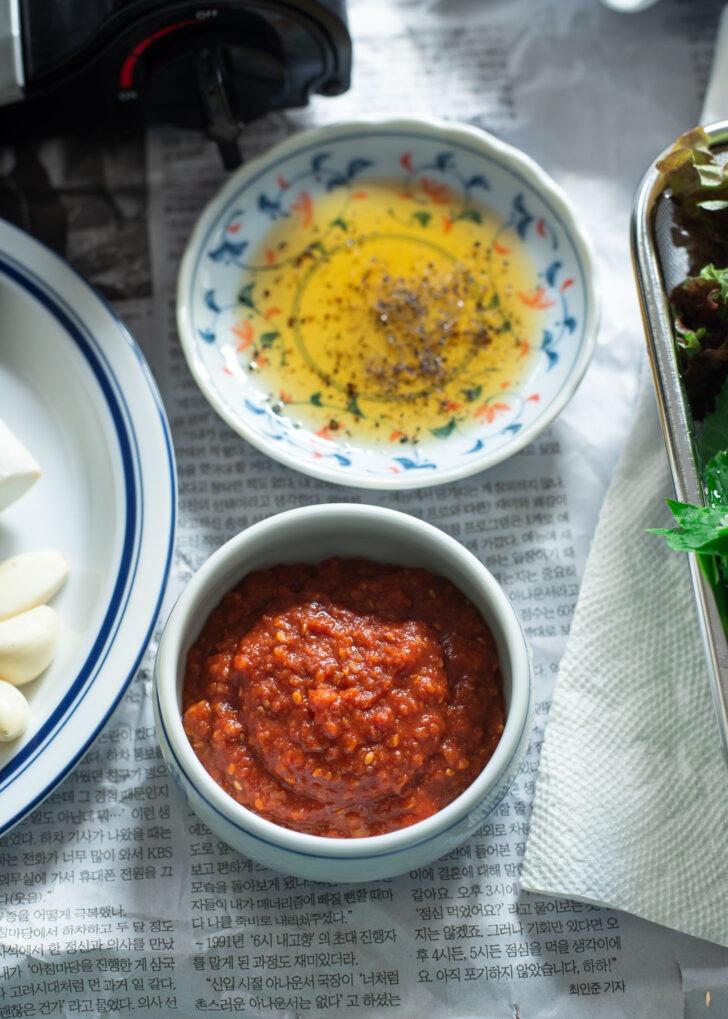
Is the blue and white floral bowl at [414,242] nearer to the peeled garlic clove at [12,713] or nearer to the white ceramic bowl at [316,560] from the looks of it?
the white ceramic bowl at [316,560]

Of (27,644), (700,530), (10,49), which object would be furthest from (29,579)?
(700,530)

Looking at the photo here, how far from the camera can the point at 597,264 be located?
1.22 meters

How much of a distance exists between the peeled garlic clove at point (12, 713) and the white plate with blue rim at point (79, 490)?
13mm

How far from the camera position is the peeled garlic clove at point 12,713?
100cm

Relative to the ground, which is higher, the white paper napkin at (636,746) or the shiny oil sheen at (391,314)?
the shiny oil sheen at (391,314)

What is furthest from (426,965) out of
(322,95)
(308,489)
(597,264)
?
(322,95)

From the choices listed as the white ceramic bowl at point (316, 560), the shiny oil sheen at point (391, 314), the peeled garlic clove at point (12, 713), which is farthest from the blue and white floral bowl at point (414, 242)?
the peeled garlic clove at point (12, 713)

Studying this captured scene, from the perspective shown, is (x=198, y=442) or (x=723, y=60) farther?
(x=723, y=60)

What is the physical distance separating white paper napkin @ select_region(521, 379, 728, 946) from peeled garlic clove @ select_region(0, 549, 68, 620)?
1.76ft

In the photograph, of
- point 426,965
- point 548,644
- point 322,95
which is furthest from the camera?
point 322,95

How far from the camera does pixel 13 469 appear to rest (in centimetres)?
106

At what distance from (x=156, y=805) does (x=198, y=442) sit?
402mm

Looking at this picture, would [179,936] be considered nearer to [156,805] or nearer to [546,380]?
[156,805]

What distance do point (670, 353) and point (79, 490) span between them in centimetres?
64
